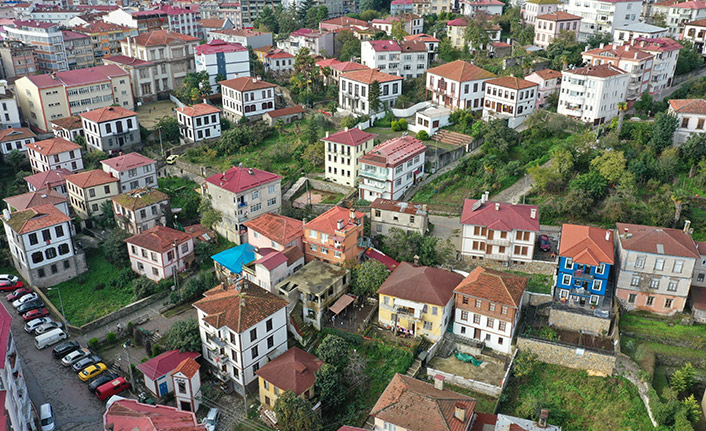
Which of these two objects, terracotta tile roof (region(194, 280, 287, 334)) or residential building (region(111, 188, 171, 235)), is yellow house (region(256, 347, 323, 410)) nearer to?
terracotta tile roof (region(194, 280, 287, 334))

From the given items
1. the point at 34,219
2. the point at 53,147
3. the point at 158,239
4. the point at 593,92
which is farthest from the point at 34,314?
the point at 593,92

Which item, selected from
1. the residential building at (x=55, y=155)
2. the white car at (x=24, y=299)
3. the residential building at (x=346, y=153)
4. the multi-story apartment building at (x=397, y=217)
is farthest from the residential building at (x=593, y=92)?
the white car at (x=24, y=299)

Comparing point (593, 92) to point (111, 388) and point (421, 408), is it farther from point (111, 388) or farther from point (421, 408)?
point (111, 388)

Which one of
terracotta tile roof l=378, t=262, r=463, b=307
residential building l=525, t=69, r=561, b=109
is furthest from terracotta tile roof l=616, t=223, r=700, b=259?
residential building l=525, t=69, r=561, b=109

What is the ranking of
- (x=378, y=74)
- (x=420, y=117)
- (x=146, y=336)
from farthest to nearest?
(x=378, y=74) < (x=420, y=117) < (x=146, y=336)

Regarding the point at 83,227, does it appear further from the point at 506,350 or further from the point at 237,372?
the point at 506,350

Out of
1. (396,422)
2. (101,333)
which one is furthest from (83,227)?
(396,422)
